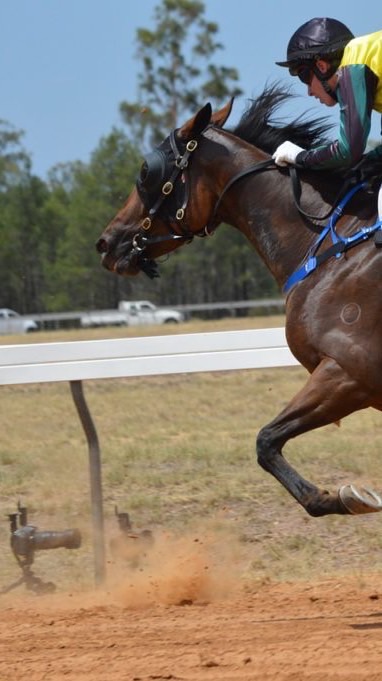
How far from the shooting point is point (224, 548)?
6359mm

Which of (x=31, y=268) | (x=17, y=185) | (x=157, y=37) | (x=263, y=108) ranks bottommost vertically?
(x=31, y=268)

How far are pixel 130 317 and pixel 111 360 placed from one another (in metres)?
32.6

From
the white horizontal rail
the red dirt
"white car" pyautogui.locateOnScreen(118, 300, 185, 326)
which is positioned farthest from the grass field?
"white car" pyautogui.locateOnScreen(118, 300, 185, 326)

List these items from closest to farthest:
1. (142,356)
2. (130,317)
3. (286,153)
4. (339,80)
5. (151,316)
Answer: (339,80), (286,153), (142,356), (130,317), (151,316)

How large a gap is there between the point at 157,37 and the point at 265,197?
44.8 metres

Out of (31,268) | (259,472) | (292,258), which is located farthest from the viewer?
(31,268)

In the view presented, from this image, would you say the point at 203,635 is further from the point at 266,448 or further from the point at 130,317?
the point at 130,317

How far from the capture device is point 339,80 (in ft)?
16.2

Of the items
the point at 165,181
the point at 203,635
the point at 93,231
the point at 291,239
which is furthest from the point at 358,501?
the point at 93,231

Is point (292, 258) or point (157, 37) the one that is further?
point (157, 37)

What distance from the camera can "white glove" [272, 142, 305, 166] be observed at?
5304mm

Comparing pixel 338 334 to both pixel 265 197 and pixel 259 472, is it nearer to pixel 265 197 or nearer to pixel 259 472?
pixel 265 197

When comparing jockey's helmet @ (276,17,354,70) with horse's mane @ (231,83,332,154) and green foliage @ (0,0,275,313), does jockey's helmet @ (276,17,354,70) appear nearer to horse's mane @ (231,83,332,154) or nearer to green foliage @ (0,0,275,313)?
horse's mane @ (231,83,332,154)

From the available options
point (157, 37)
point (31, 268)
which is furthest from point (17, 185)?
point (157, 37)
